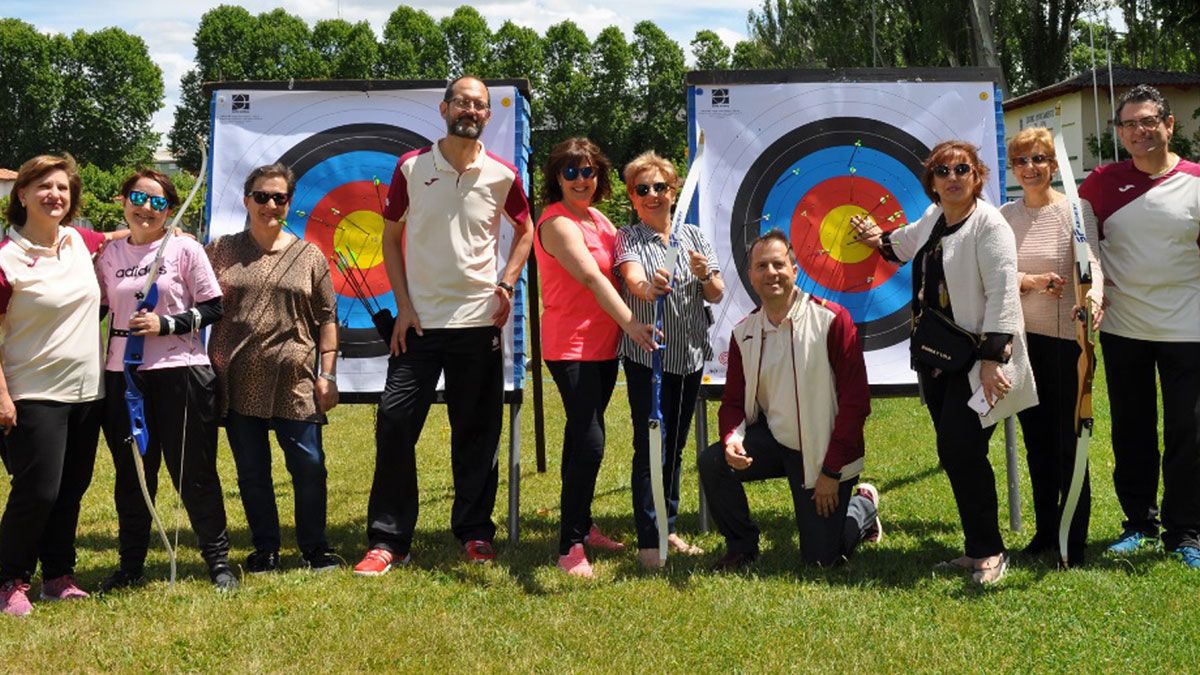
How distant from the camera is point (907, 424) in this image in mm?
8625

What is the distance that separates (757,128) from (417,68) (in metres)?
65.3

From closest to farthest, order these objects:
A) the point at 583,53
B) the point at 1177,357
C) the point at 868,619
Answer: the point at 868,619, the point at 1177,357, the point at 583,53

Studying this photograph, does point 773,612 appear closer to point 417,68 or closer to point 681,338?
point 681,338

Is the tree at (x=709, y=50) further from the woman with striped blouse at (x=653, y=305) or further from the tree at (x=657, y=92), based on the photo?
the woman with striped blouse at (x=653, y=305)

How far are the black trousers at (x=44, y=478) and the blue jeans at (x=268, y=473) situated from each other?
21.2 inches

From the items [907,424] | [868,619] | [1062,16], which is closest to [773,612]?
[868,619]

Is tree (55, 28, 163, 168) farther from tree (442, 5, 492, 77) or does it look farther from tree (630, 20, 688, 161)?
tree (630, 20, 688, 161)

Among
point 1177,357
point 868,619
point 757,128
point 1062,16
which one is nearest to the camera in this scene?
point 868,619

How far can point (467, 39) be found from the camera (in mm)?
67938

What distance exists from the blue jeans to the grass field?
0.59 feet

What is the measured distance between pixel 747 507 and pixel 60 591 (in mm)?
2624

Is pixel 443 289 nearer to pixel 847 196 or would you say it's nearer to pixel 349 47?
pixel 847 196

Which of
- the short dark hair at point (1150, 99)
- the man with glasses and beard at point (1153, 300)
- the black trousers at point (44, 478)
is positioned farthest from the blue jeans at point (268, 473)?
the short dark hair at point (1150, 99)

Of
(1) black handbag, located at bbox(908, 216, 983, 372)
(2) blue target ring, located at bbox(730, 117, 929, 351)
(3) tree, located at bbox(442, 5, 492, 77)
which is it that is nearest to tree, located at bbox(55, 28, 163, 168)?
(3) tree, located at bbox(442, 5, 492, 77)
